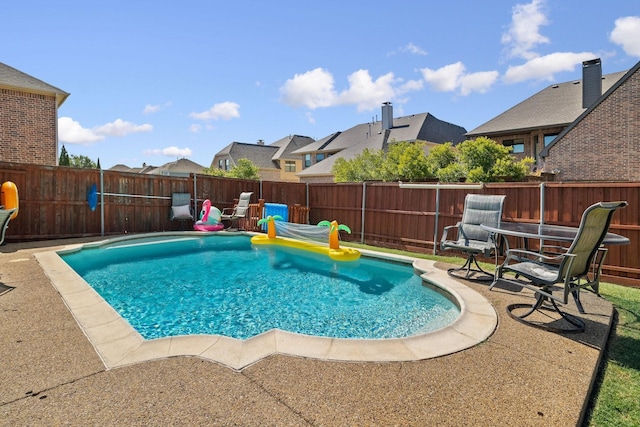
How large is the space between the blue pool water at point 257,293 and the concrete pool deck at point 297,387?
1.43 m

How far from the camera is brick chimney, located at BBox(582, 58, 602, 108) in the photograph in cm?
1898

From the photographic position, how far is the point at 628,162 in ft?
47.5

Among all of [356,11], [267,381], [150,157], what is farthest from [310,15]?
[150,157]

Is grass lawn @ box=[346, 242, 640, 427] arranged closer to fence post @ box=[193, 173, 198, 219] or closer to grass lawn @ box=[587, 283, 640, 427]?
grass lawn @ box=[587, 283, 640, 427]

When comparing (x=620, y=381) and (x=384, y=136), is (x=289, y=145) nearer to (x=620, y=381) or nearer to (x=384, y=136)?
(x=384, y=136)

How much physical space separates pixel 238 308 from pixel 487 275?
166 inches

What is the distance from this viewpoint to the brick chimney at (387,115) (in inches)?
1137

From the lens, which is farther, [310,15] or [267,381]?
[310,15]

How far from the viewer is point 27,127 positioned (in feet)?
43.7

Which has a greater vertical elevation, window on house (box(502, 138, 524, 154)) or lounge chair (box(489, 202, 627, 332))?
window on house (box(502, 138, 524, 154))

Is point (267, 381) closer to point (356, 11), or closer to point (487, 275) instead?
point (487, 275)

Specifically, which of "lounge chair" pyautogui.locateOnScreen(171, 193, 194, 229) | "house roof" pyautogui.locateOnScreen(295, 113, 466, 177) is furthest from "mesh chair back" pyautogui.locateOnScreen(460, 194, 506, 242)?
"house roof" pyautogui.locateOnScreen(295, 113, 466, 177)

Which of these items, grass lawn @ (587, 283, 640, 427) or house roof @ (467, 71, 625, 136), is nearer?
grass lawn @ (587, 283, 640, 427)

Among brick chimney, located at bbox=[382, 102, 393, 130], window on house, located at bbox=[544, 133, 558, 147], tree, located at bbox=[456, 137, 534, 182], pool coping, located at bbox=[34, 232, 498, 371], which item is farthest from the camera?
brick chimney, located at bbox=[382, 102, 393, 130]
